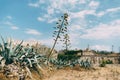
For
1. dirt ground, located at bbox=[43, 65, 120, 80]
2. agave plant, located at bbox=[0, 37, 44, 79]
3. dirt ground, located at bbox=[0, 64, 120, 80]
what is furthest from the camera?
dirt ground, located at bbox=[43, 65, 120, 80]

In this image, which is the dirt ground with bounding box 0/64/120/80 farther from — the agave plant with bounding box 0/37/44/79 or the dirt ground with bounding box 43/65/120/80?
the agave plant with bounding box 0/37/44/79

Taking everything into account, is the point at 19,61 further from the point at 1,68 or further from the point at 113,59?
the point at 113,59

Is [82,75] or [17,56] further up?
[17,56]

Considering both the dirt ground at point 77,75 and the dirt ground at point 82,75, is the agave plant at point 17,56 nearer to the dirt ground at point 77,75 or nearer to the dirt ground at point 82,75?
the dirt ground at point 77,75

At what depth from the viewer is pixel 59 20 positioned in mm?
41656

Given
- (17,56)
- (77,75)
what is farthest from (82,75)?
(17,56)

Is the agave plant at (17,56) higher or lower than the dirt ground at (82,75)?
higher

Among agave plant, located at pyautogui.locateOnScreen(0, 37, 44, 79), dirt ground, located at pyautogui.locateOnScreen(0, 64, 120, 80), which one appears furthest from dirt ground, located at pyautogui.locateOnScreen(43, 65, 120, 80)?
agave plant, located at pyautogui.locateOnScreen(0, 37, 44, 79)

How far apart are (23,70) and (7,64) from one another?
21.5 inches

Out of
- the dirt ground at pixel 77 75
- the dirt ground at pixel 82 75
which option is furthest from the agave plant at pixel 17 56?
the dirt ground at pixel 82 75

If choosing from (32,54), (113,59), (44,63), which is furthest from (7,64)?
(113,59)

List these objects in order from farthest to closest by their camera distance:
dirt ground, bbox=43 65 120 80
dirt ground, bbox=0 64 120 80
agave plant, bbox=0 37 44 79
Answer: dirt ground, bbox=43 65 120 80
dirt ground, bbox=0 64 120 80
agave plant, bbox=0 37 44 79

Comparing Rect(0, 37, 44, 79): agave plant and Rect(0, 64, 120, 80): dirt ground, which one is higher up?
Rect(0, 37, 44, 79): agave plant

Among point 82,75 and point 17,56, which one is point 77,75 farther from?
point 17,56
